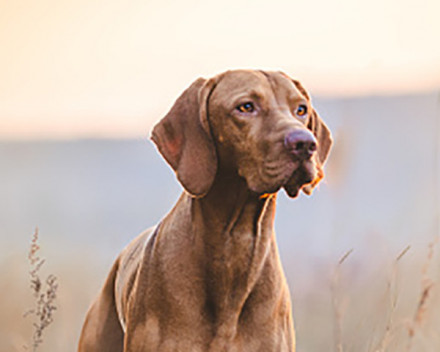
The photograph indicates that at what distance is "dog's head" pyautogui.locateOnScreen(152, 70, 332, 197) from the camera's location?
3.51m

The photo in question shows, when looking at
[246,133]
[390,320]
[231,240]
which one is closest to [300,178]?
[246,133]

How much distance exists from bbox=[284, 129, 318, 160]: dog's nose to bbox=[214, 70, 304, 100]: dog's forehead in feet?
1.33

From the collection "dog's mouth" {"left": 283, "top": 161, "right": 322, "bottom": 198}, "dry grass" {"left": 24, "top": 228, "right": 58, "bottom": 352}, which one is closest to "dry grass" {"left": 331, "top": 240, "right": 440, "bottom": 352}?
"dog's mouth" {"left": 283, "top": 161, "right": 322, "bottom": 198}

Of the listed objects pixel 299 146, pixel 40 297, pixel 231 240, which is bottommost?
pixel 40 297

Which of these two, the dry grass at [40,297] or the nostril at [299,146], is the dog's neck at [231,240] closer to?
the nostril at [299,146]

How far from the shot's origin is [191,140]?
3902 mm

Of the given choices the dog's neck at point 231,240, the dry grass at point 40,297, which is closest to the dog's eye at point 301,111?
the dog's neck at point 231,240

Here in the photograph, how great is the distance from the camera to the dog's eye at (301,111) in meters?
3.90

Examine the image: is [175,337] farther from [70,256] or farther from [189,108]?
[70,256]

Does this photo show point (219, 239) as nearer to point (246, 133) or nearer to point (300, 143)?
point (246, 133)

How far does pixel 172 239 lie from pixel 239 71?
832 mm

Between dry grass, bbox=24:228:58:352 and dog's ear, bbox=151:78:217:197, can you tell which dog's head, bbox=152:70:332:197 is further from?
dry grass, bbox=24:228:58:352

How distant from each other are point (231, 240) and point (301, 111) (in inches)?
26.2

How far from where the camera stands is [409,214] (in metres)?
5.31
